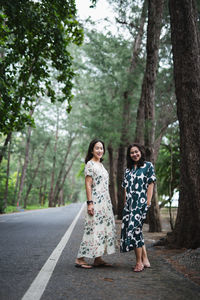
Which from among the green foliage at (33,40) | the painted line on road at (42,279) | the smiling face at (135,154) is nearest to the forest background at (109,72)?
the green foliage at (33,40)

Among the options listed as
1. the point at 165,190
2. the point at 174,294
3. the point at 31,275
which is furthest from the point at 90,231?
the point at 165,190

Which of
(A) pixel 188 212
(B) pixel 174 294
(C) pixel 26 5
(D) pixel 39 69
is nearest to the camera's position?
(B) pixel 174 294

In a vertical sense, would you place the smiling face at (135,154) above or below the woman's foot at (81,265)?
above

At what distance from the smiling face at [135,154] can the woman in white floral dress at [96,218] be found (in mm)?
499

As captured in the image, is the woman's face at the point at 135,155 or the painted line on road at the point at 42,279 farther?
the woman's face at the point at 135,155

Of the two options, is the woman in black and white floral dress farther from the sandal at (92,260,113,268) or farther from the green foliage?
the green foliage

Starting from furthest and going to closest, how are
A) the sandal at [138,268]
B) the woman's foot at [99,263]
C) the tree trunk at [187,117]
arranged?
the tree trunk at [187,117], the woman's foot at [99,263], the sandal at [138,268]

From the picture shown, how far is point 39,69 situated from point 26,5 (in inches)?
84.9

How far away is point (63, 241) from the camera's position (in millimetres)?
7512

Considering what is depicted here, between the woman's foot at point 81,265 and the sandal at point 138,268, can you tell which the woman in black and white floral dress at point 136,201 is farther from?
the woman's foot at point 81,265

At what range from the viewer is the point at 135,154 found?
4.91 m

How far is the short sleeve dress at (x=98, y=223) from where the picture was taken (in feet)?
15.2

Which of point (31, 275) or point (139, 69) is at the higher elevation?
point (139, 69)

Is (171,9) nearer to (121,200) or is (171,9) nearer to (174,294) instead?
(174,294)
